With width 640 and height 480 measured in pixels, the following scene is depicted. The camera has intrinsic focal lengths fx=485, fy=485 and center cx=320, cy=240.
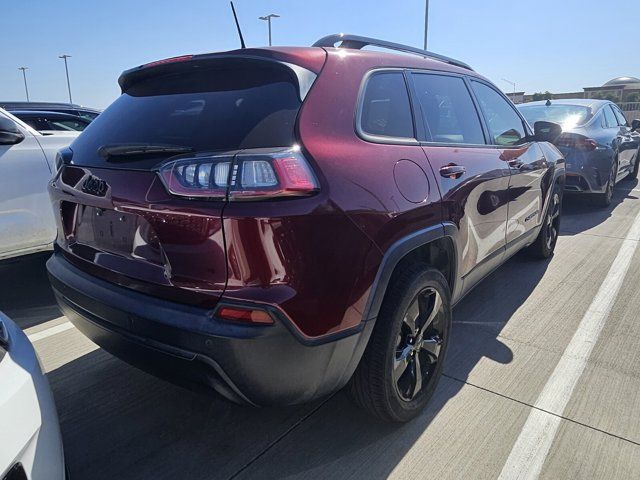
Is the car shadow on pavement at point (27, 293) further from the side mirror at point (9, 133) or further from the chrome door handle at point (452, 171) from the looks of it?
the chrome door handle at point (452, 171)

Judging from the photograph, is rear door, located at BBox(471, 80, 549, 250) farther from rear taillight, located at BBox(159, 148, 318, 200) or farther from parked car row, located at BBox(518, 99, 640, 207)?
parked car row, located at BBox(518, 99, 640, 207)

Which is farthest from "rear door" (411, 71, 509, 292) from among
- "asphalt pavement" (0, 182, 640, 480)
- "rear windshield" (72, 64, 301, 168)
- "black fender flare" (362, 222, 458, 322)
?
"rear windshield" (72, 64, 301, 168)

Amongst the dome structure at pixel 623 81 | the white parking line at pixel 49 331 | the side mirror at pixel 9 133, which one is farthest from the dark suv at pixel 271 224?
the dome structure at pixel 623 81

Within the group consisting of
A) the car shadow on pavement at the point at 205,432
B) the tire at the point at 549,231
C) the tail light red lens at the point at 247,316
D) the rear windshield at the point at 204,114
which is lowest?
the car shadow on pavement at the point at 205,432

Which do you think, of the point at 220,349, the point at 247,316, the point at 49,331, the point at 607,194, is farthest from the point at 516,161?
the point at 607,194

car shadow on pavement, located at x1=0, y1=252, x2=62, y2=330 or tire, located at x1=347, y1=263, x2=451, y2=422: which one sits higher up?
tire, located at x1=347, y1=263, x2=451, y2=422

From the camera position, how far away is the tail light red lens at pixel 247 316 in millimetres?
1667

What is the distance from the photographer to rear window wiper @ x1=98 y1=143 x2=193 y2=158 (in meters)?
1.86

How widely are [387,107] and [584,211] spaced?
610 cm

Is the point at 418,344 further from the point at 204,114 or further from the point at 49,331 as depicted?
the point at 49,331

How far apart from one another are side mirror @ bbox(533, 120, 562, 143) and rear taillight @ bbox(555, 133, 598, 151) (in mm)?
2796

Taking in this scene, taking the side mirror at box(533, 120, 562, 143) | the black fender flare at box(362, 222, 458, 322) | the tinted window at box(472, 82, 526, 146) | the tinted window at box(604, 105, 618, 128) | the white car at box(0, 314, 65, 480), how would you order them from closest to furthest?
the white car at box(0, 314, 65, 480), the black fender flare at box(362, 222, 458, 322), the tinted window at box(472, 82, 526, 146), the side mirror at box(533, 120, 562, 143), the tinted window at box(604, 105, 618, 128)

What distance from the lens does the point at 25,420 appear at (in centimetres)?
131

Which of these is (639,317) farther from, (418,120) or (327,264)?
(327,264)
